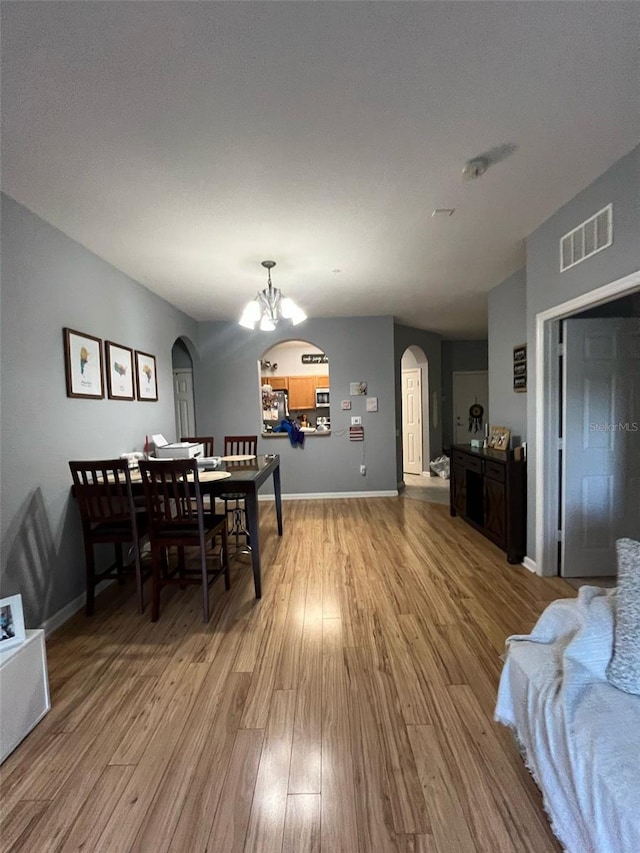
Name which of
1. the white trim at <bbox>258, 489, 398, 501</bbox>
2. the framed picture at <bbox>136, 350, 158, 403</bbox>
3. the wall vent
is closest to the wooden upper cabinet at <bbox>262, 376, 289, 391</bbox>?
the white trim at <bbox>258, 489, 398, 501</bbox>

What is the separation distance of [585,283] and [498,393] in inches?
76.2

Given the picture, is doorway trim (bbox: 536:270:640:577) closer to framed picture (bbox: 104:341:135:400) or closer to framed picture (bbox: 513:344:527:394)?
framed picture (bbox: 513:344:527:394)

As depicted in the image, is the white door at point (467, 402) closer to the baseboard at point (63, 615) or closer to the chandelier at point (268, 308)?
the chandelier at point (268, 308)

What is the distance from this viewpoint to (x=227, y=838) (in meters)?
1.17

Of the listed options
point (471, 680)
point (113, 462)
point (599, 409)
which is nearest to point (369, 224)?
point (599, 409)

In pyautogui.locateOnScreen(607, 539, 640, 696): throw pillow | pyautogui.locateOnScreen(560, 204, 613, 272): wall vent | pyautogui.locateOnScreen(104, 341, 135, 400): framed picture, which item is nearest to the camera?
pyautogui.locateOnScreen(607, 539, 640, 696): throw pillow

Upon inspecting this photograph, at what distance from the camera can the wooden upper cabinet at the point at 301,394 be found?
7.21 metres

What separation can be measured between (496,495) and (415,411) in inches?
153

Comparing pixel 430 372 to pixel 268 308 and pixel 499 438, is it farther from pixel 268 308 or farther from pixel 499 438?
pixel 268 308

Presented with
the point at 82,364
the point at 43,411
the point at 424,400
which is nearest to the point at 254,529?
the point at 43,411

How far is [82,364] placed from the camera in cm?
273

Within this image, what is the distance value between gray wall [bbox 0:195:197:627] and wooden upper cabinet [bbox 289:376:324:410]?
4249 mm

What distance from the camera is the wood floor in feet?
3.92

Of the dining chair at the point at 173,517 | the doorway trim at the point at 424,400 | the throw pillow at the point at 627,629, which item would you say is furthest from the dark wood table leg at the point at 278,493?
the doorway trim at the point at 424,400
